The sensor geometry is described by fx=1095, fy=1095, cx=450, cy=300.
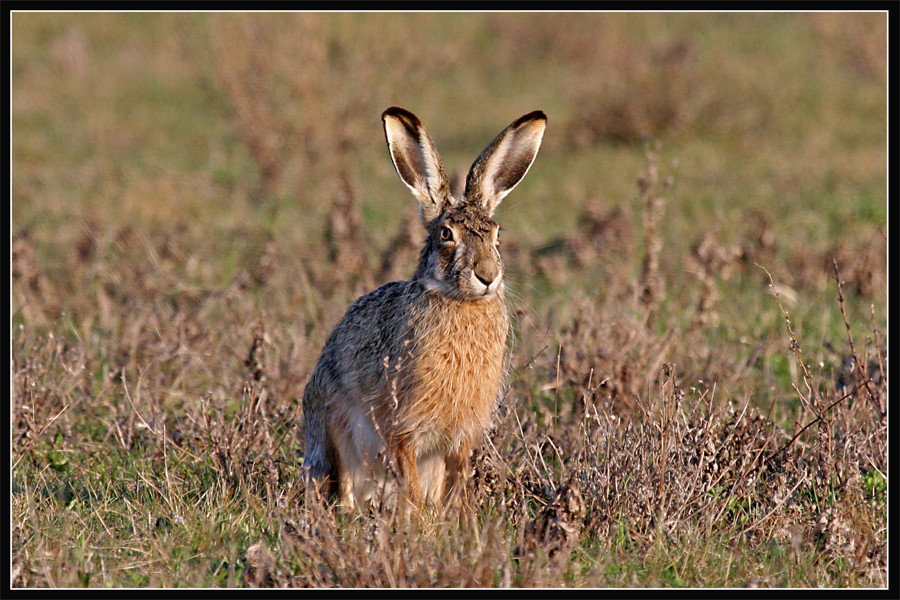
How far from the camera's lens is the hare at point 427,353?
3.80 metres

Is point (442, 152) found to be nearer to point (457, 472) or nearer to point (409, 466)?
point (457, 472)

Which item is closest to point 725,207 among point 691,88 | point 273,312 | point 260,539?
point 691,88

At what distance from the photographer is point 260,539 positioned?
353 cm

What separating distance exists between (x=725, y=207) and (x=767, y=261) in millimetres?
1543

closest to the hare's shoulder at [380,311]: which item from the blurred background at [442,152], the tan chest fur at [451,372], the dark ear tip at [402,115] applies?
the tan chest fur at [451,372]

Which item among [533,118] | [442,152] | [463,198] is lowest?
[463,198]

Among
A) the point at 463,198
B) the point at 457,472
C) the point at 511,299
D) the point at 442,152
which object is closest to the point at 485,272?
the point at 463,198

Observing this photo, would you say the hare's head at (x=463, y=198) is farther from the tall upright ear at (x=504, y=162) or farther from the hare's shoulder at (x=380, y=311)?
the hare's shoulder at (x=380, y=311)

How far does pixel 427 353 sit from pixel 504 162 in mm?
784

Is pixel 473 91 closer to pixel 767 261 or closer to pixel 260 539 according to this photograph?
pixel 767 261

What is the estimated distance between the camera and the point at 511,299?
5750mm

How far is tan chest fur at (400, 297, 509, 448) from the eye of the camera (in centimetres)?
384

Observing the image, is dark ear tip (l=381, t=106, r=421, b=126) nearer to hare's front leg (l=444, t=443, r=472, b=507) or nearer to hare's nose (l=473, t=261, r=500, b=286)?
hare's nose (l=473, t=261, r=500, b=286)

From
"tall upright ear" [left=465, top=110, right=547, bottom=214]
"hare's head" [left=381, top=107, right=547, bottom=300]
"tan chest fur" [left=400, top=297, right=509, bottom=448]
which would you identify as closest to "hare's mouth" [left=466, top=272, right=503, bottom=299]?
"hare's head" [left=381, top=107, right=547, bottom=300]
